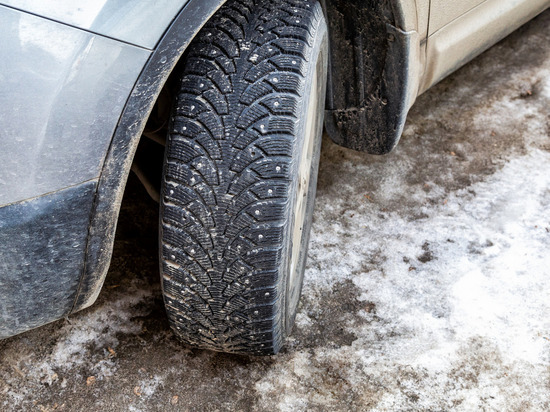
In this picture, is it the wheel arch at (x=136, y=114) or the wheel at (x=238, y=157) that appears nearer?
the wheel arch at (x=136, y=114)

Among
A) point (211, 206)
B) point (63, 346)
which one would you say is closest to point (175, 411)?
point (63, 346)

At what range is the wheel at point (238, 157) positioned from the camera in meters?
1.44

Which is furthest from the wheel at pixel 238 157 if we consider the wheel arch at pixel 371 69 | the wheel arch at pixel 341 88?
the wheel arch at pixel 371 69

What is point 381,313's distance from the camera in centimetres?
201

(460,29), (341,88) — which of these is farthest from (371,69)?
(460,29)

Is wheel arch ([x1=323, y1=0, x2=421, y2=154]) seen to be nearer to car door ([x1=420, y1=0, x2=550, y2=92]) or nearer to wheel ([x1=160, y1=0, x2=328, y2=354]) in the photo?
car door ([x1=420, y1=0, x2=550, y2=92])

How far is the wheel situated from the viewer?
1437 millimetres

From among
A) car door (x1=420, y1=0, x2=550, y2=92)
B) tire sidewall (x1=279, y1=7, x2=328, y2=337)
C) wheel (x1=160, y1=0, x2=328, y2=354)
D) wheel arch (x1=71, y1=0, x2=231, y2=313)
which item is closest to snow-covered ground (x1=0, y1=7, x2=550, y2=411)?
tire sidewall (x1=279, y1=7, x2=328, y2=337)

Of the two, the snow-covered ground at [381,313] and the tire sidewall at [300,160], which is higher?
the tire sidewall at [300,160]

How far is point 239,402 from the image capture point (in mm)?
1747

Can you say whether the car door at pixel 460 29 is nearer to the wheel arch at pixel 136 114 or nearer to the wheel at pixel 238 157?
the wheel at pixel 238 157

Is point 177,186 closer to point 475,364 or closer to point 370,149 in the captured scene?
point 370,149

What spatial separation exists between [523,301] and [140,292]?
1.31 m

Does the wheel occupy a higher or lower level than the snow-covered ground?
higher
